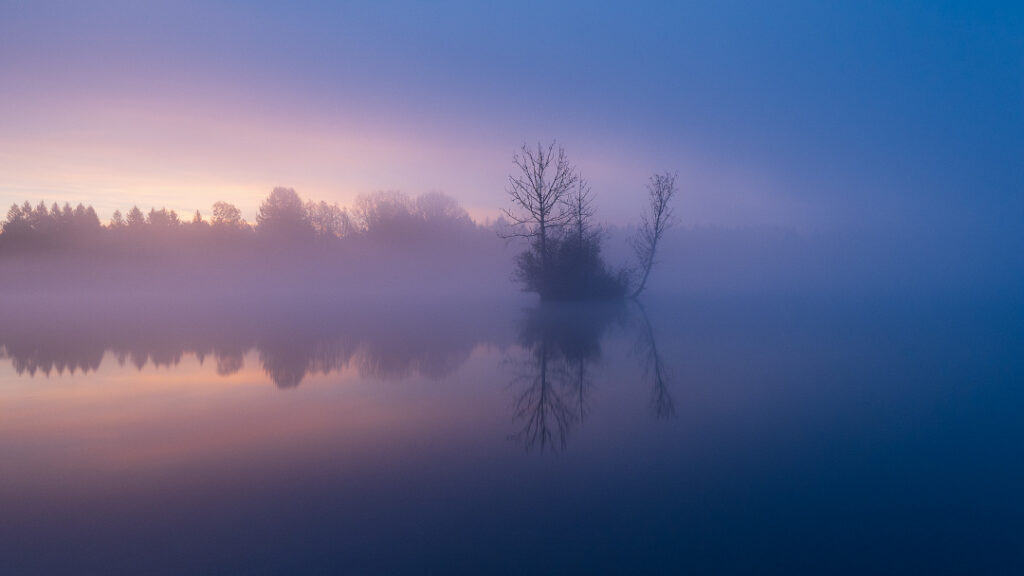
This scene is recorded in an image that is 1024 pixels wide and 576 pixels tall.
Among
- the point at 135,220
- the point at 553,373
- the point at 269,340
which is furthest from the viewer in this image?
the point at 135,220

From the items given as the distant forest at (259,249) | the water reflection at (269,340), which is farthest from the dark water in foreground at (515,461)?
the distant forest at (259,249)

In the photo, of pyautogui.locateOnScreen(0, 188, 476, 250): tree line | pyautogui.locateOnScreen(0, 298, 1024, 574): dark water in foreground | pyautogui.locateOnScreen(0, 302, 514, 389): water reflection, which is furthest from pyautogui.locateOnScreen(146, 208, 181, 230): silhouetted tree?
pyautogui.locateOnScreen(0, 298, 1024, 574): dark water in foreground

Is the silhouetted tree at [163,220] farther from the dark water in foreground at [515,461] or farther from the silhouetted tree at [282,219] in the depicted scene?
the dark water in foreground at [515,461]

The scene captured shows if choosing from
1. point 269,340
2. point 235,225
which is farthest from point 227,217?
point 269,340

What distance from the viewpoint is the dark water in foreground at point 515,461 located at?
3.90 metres

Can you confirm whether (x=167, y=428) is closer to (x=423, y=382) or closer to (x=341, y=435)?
(x=341, y=435)

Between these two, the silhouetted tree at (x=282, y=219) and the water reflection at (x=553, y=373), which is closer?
the water reflection at (x=553, y=373)

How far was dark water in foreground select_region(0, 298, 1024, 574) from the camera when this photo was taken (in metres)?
3.90

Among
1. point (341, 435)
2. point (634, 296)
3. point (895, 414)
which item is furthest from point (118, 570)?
point (634, 296)

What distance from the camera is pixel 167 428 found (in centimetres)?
711

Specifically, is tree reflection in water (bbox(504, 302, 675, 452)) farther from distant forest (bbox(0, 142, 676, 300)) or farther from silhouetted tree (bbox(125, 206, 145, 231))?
silhouetted tree (bbox(125, 206, 145, 231))

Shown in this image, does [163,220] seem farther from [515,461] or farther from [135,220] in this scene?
[515,461]

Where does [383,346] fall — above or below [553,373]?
below

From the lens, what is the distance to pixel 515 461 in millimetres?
5699
